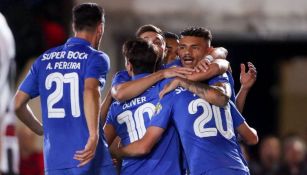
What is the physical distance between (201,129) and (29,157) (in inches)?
191

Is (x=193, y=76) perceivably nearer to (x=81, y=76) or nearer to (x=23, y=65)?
(x=81, y=76)

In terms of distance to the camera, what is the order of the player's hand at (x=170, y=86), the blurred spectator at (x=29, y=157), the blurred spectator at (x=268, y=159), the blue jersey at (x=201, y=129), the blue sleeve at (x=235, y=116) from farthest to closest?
1. the blurred spectator at (x=268, y=159)
2. the blurred spectator at (x=29, y=157)
3. the blue sleeve at (x=235, y=116)
4. the player's hand at (x=170, y=86)
5. the blue jersey at (x=201, y=129)

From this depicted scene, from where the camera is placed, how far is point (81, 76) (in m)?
7.45

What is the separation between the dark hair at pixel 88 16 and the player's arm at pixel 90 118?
0.46 metres

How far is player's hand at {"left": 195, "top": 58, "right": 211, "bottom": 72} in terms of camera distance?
7391 mm

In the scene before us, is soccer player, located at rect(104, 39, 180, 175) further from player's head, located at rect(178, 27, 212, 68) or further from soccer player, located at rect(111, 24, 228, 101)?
player's head, located at rect(178, 27, 212, 68)

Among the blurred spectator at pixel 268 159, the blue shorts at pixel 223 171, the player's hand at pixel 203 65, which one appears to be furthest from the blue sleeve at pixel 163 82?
the blurred spectator at pixel 268 159

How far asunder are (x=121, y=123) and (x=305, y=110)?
11.2 meters

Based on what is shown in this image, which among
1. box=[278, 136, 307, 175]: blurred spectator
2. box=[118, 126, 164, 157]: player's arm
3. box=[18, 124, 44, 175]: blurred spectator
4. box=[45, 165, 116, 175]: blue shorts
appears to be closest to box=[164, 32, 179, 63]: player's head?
box=[118, 126, 164, 157]: player's arm

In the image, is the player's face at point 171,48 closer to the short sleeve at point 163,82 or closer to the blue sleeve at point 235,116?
the short sleeve at point 163,82

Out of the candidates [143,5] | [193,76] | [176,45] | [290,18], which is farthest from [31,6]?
[193,76]

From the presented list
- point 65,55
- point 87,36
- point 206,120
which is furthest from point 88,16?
point 206,120

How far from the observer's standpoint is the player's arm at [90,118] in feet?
23.7

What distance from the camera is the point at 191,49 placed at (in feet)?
25.0
